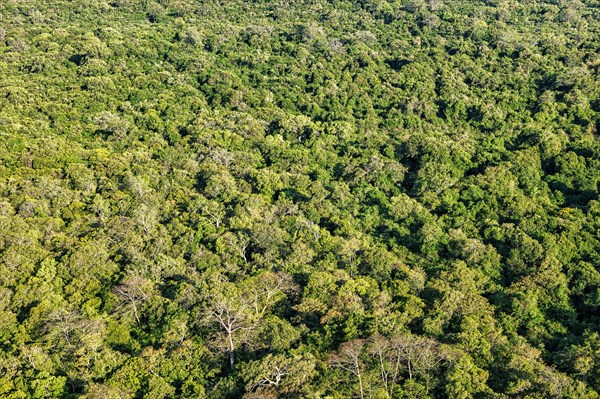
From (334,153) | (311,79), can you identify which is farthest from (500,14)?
(334,153)

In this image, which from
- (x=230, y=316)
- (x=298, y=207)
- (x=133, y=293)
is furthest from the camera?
(x=298, y=207)

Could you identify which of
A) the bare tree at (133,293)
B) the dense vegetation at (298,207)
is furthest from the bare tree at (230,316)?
the bare tree at (133,293)

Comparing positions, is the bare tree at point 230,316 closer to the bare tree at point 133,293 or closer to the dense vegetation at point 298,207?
the dense vegetation at point 298,207

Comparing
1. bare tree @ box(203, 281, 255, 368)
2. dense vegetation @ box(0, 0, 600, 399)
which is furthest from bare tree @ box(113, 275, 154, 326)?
bare tree @ box(203, 281, 255, 368)

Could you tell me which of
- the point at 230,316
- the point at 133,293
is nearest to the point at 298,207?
the point at 133,293

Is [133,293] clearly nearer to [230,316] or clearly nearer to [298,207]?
[230,316]

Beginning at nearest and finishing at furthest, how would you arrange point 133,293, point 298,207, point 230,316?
point 230,316
point 133,293
point 298,207

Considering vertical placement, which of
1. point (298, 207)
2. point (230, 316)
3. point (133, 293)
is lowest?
point (298, 207)

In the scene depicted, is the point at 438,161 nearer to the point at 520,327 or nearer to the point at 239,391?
the point at 520,327
